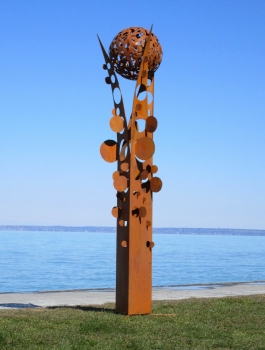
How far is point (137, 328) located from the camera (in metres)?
6.73

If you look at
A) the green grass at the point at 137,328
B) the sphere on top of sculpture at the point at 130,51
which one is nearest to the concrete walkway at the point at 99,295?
the green grass at the point at 137,328

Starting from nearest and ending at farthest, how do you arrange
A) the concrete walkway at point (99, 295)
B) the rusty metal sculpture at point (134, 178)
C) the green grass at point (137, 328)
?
the green grass at point (137, 328)
the rusty metal sculpture at point (134, 178)
the concrete walkway at point (99, 295)

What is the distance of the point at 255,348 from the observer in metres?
5.89

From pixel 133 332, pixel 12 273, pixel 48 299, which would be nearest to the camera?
pixel 133 332

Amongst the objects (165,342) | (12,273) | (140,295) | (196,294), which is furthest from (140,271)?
(12,273)

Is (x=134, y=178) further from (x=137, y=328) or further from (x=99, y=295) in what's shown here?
(x=99, y=295)

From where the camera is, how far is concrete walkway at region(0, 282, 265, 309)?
949cm

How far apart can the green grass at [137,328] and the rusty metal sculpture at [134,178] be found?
0.36m

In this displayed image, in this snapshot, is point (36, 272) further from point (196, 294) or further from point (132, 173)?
point (132, 173)

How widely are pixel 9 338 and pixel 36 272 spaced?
17056 millimetres

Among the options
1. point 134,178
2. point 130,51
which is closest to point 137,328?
point 134,178

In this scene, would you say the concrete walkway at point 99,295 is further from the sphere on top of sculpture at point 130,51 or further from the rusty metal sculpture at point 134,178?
the sphere on top of sculpture at point 130,51

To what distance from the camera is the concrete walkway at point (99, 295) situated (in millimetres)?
9488

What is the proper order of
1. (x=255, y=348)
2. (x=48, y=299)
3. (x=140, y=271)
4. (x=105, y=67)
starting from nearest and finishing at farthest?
(x=255, y=348) < (x=140, y=271) < (x=105, y=67) < (x=48, y=299)
